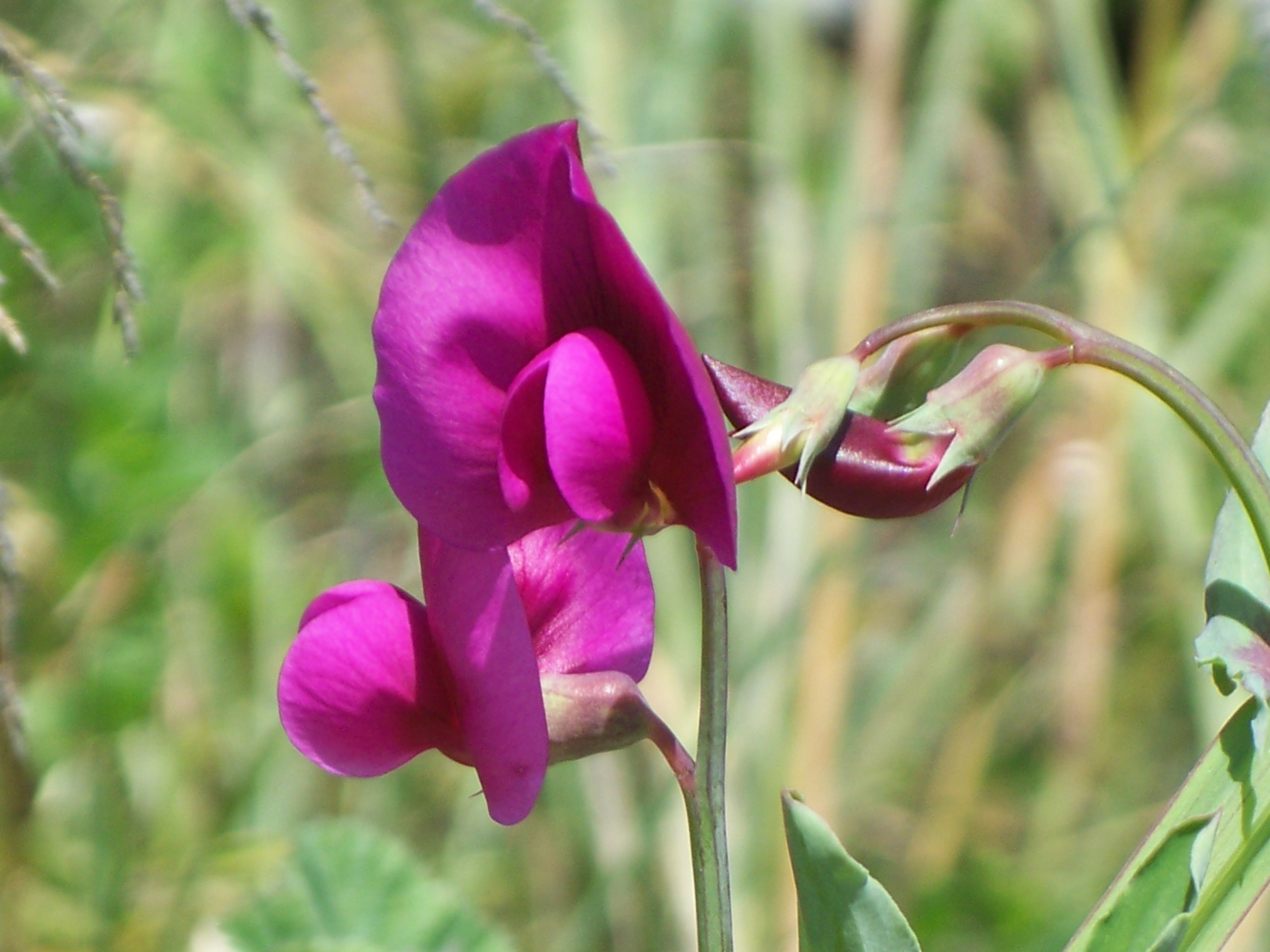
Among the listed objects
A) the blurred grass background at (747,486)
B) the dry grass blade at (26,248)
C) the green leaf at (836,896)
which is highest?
the dry grass blade at (26,248)

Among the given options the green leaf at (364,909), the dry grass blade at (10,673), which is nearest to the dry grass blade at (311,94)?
the dry grass blade at (10,673)

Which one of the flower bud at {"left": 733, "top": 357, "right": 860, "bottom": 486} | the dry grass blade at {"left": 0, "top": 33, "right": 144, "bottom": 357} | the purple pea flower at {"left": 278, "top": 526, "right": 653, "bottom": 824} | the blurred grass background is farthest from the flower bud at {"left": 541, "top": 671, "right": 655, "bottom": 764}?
the blurred grass background

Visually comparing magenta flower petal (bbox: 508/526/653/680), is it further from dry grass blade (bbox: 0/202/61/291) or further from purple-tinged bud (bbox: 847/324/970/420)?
dry grass blade (bbox: 0/202/61/291)

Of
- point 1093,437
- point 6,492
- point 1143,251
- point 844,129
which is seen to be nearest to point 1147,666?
point 1093,437

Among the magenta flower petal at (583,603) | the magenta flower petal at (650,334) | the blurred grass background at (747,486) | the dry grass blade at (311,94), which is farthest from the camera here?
the blurred grass background at (747,486)

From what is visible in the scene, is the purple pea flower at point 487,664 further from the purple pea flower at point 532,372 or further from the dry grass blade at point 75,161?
the dry grass blade at point 75,161

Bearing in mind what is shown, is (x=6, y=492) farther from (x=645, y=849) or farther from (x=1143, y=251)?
(x=1143, y=251)
